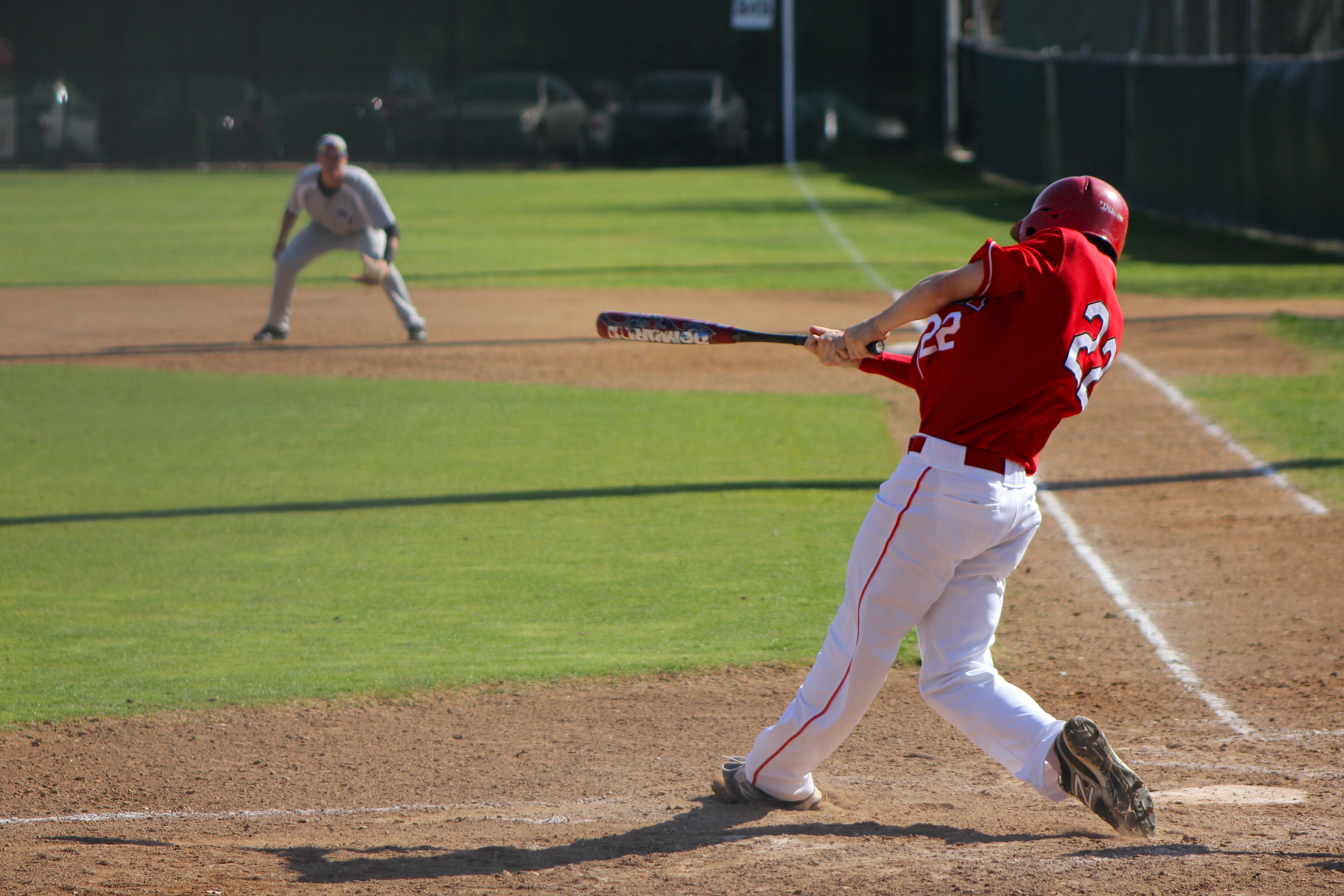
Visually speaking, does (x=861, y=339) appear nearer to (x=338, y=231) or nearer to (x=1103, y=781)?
(x=1103, y=781)

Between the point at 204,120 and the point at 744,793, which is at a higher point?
the point at 204,120

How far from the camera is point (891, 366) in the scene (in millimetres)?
4547

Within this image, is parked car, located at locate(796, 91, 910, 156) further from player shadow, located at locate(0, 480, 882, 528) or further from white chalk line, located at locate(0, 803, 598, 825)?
white chalk line, located at locate(0, 803, 598, 825)

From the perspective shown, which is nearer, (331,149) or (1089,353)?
(1089,353)

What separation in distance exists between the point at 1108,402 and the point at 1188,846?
25.4 feet

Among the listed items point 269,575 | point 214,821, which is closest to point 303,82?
point 269,575

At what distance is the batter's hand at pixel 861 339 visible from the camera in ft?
13.9

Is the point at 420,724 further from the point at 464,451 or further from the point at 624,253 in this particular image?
the point at 624,253

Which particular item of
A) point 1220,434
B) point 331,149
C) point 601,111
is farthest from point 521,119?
point 1220,434

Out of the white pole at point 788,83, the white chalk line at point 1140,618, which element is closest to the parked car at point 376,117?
the white pole at point 788,83

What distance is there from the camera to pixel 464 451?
1012 centimetres

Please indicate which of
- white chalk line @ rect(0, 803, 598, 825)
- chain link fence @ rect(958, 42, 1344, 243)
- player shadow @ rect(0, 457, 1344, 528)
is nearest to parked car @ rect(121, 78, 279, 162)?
chain link fence @ rect(958, 42, 1344, 243)

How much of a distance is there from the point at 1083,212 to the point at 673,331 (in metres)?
1.58

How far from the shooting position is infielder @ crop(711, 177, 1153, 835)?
157 inches
